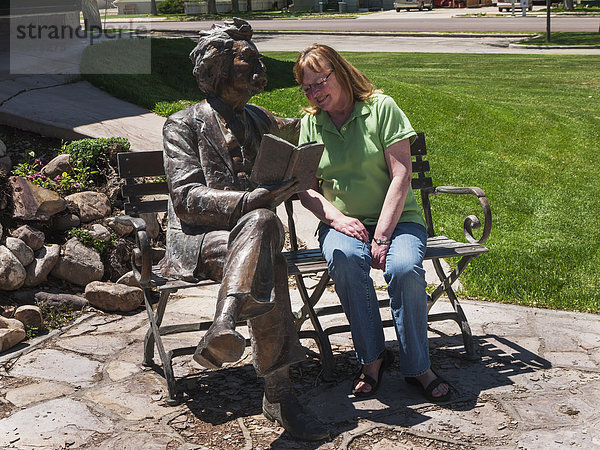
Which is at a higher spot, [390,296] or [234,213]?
[234,213]

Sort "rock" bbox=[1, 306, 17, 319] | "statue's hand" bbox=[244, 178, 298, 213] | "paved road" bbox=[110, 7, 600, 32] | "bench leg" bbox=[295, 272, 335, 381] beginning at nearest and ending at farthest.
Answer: "statue's hand" bbox=[244, 178, 298, 213] < "bench leg" bbox=[295, 272, 335, 381] < "rock" bbox=[1, 306, 17, 319] < "paved road" bbox=[110, 7, 600, 32]

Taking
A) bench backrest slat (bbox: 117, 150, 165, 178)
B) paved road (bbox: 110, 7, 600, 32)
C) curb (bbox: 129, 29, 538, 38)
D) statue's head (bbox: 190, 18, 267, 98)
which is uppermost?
paved road (bbox: 110, 7, 600, 32)

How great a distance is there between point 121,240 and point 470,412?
3042mm

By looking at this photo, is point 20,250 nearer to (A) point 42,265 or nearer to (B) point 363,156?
(A) point 42,265

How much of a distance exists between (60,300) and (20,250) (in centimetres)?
45

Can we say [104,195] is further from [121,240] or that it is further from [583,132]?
[583,132]

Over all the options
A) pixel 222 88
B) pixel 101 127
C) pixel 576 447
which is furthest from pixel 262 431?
pixel 101 127

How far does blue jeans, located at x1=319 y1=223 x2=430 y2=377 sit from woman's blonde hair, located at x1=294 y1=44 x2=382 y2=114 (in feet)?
2.60

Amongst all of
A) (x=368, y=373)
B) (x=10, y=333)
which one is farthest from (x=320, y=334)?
(x=10, y=333)

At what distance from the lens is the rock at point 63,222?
231 inches

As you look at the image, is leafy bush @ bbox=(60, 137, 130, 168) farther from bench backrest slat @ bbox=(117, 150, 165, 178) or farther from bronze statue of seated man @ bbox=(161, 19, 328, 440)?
bronze statue of seated man @ bbox=(161, 19, 328, 440)

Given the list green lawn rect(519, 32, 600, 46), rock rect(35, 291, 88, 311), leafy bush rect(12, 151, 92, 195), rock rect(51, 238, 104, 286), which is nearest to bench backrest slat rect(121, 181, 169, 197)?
rock rect(35, 291, 88, 311)

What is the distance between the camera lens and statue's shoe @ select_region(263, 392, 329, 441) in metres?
3.57

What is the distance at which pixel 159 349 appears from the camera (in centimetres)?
402
